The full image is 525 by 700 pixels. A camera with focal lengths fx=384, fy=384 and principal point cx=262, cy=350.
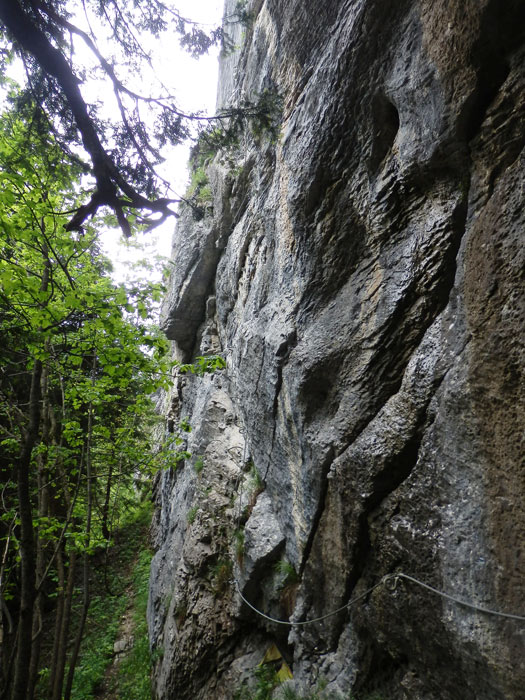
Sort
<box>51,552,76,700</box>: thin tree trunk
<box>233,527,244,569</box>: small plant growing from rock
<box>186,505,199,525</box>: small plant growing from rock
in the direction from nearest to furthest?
<box>51,552,76,700</box>: thin tree trunk
<box>233,527,244,569</box>: small plant growing from rock
<box>186,505,199,525</box>: small plant growing from rock

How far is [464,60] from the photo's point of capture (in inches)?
124

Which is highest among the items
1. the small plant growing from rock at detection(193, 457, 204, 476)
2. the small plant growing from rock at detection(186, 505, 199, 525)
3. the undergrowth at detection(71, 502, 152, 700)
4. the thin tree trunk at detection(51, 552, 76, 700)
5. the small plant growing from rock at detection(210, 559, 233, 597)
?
the small plant growing from rock at detection(193, 457, 204, 476)

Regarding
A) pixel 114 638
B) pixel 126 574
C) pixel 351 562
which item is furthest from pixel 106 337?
pixel 126 574

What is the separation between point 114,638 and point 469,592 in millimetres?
10539

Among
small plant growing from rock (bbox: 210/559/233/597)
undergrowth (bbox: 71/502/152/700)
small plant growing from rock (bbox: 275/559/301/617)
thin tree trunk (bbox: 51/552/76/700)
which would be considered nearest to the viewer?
small plant growing from rock (bbox: 275/559/301/617)

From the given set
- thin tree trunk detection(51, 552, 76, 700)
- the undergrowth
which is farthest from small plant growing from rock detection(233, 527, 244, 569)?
the undergrowth

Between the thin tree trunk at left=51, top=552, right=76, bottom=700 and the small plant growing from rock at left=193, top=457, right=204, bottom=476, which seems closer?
the thin tree trunk at left=51, top=552, right=76, bottom=700

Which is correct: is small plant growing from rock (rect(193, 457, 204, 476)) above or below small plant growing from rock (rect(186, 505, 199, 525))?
above

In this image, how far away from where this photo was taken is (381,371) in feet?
12.8

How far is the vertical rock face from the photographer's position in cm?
282

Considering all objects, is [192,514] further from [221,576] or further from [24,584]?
[24,584]

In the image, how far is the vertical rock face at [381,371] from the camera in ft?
9.26

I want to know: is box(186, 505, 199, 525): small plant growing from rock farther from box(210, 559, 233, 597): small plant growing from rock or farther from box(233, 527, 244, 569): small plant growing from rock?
box(233, 527, 244, 569): small plant growing from rock

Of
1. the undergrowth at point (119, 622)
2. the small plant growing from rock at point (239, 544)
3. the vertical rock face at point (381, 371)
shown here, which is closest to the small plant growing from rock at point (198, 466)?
the vertical rock face at point (381, 371)
